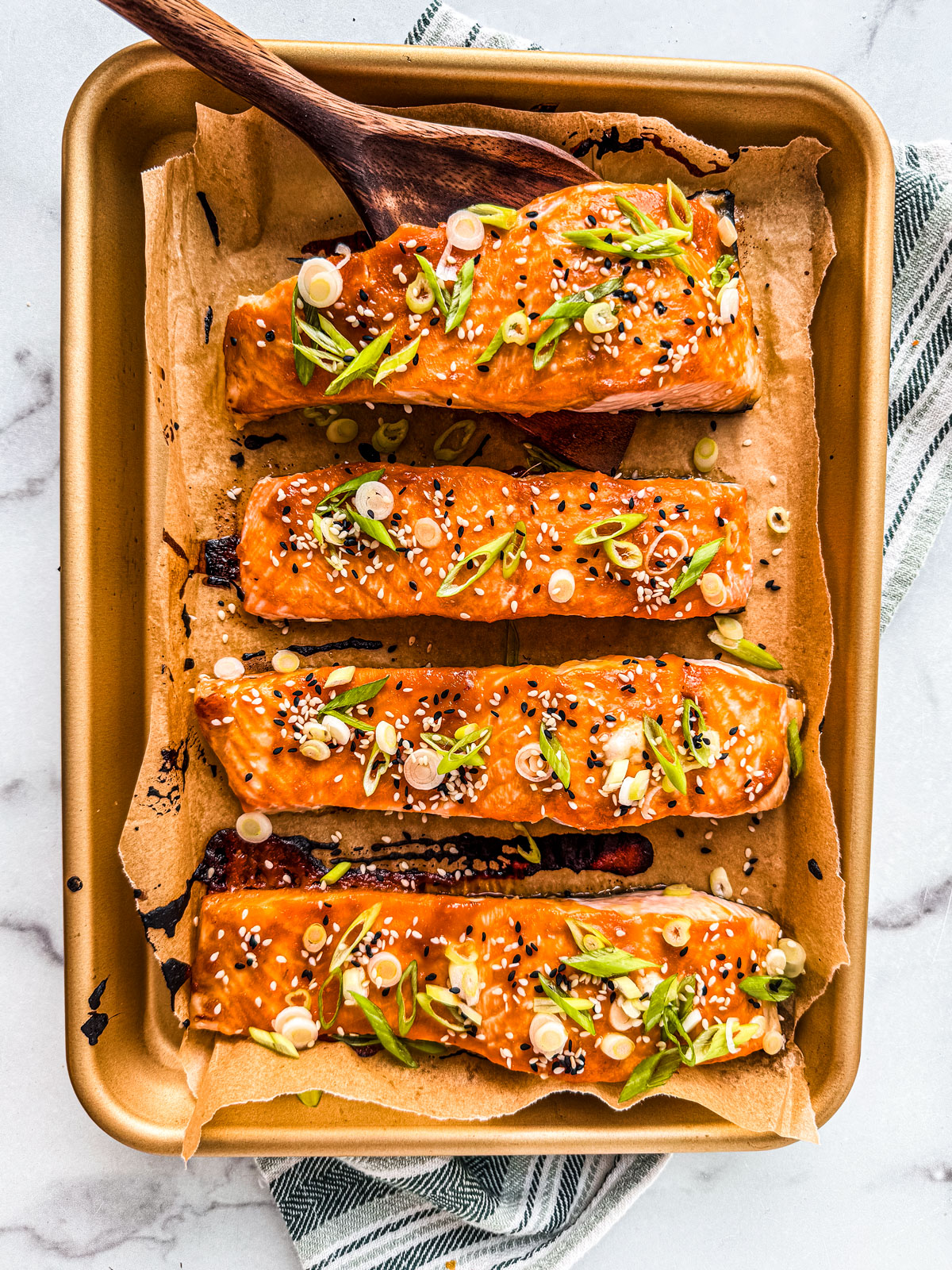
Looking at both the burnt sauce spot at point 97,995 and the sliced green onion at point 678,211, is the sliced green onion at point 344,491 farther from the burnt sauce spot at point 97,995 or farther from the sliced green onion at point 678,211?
the burnt sauce spot at point 97,995

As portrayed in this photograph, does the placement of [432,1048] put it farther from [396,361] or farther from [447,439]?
[396,361]

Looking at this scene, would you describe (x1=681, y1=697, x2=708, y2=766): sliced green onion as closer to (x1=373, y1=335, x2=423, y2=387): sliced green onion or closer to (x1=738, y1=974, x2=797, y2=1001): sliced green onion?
(x1=738, y1=974, x2=797, y2=1001): sliced green onion

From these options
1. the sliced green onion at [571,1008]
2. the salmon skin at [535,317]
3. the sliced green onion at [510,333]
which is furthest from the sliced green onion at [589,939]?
the sliced green onion at [510,333]

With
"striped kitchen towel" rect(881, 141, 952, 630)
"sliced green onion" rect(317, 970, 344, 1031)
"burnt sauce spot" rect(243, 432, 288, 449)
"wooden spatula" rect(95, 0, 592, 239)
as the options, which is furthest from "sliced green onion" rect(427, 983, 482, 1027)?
"wooden spatula" rect(95, 0, 592, 239)

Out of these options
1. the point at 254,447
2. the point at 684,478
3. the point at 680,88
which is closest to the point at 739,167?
the point at 680,88

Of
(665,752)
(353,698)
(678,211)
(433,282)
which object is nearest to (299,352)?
(433,282)

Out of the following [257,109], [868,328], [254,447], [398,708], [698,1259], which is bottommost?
[698,1259]

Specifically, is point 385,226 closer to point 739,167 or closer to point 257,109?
point 257,109
